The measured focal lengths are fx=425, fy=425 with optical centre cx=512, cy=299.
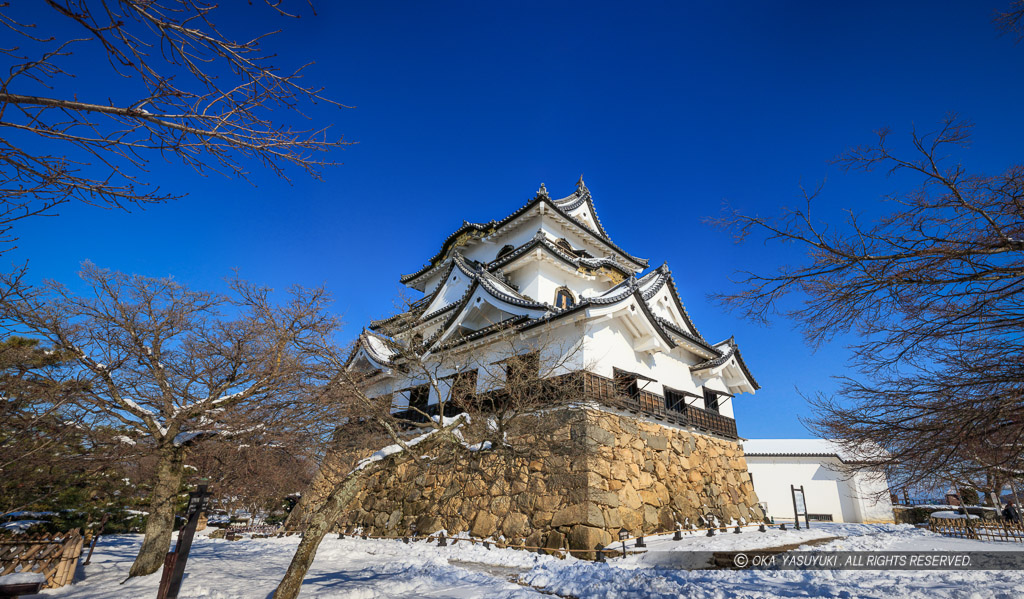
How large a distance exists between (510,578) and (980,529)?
1715 cm

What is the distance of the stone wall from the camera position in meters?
10.4

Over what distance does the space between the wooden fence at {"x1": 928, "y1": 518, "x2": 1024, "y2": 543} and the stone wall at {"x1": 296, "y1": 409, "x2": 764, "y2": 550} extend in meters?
6.55

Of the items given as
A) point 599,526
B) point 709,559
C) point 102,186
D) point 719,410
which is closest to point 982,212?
point 102,186

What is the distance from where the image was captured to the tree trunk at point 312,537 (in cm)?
527

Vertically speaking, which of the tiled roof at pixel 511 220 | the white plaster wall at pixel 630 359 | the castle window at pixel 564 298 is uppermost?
the tiled roof at pixel 511 220

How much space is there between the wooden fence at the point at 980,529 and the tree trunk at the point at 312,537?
18.4 meters

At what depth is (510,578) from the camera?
25.7 feet

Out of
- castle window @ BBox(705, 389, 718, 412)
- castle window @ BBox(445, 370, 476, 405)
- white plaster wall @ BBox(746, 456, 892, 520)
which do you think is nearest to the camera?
castle window @ BBox(445, 370, 476, 405)

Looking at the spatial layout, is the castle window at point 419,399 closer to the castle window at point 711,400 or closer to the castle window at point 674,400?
the castle window at point 674,400

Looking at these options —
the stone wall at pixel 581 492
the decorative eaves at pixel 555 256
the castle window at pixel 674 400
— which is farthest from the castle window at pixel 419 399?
the castle window at pixel 674 400

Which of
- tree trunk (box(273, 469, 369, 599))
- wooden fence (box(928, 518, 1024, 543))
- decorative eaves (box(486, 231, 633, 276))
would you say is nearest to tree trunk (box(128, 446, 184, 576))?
tree trunk (box(273, 469, 369, 599))

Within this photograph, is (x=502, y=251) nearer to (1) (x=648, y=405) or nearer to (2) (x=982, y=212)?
(1) (x=648, y=405)

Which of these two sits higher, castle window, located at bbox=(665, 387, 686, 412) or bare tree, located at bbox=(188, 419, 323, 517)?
castle window, located at bbox=(665, 387, 686, 412)

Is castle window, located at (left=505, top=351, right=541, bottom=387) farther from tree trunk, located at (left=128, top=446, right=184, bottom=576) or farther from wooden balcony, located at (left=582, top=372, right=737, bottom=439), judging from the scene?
tree trunk, located at (left=128, top=446, right=184, bottom=576)
